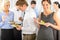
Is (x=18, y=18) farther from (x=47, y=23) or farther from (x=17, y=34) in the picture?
(x=47, y=23)

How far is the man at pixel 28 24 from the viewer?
146 centimetres

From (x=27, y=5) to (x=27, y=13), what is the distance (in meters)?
0.09

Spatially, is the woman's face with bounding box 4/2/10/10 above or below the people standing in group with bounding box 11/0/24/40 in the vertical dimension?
above

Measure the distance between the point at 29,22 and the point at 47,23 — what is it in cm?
19

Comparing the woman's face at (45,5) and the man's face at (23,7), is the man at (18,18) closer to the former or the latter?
the man's face at (23,7)

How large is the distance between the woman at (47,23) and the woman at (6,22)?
33 centimetres

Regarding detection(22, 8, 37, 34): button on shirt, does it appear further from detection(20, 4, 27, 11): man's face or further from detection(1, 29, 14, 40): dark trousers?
detection(1, 29, 14, 40): dark trousers

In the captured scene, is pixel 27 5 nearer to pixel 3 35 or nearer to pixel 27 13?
pixel 27 13

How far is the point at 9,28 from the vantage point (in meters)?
1.54

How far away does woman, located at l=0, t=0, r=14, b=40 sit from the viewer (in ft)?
5.04

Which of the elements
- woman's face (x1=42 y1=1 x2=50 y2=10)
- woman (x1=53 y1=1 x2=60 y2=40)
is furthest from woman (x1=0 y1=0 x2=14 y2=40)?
woman (x1=53 y1=1 x2=60 y2=40)

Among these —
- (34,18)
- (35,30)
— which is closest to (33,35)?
(35,30)

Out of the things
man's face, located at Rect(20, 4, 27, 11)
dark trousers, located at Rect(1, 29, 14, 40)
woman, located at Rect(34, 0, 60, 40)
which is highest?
man's face, located at Rect(20, 4, 27, 11)

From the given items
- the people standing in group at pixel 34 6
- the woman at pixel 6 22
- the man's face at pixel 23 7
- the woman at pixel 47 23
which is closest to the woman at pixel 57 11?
the woman at pixel 47 23
